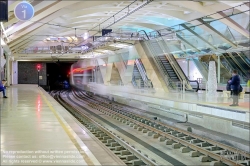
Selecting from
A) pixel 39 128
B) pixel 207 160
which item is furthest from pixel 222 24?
pixel 39 128

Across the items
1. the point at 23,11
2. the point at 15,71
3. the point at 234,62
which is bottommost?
the point at 15,71

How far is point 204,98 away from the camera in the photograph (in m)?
15.0

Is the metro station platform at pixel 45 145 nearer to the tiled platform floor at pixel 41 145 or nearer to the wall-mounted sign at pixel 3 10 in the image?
the tiled platform floor at pixel 41 145

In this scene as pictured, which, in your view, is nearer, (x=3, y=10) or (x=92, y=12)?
(x=3, y=10)

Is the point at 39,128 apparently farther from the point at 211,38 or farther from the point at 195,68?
the point at 195,68

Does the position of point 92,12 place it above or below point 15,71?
above

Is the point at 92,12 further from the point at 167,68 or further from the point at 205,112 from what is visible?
the point at 205,112

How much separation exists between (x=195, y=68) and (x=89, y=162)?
75.7ft

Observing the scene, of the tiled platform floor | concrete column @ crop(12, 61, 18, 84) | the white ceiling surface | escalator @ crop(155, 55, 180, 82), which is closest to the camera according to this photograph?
the tiled platform floor

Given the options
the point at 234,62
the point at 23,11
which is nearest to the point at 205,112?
the point at 23,11

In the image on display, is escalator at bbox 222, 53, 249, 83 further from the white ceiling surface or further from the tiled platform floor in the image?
the tiled platform floor

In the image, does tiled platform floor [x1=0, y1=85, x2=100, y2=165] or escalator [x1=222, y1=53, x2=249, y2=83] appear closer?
tiled platform floor [x1=0, y1=85, x2=100, y2=165]

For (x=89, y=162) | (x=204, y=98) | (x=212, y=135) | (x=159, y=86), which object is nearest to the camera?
(x=89, y=162)

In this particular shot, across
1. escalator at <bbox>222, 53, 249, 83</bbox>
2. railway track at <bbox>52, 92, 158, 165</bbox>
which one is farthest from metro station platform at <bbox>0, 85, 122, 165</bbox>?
escalator at <bbox>222, 53, 249, 83</bbox>
